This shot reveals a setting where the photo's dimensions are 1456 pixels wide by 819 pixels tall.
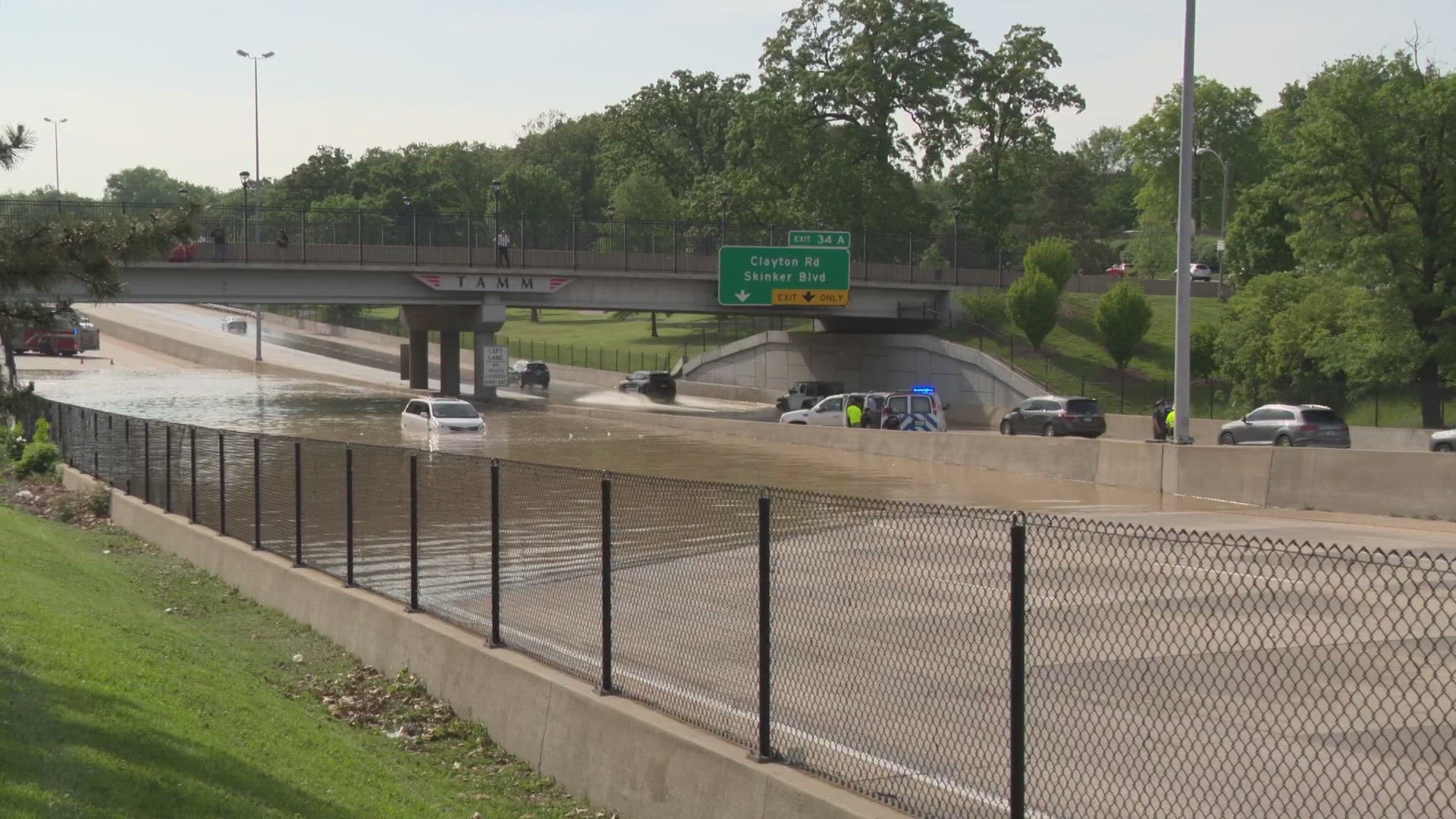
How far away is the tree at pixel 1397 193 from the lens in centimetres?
5159

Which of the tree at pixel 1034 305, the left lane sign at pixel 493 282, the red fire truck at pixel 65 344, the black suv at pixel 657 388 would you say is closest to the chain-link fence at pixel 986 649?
the left lane sign at pixel 493 282

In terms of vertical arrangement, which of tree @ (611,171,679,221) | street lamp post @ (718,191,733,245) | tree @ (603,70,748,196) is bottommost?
street lamp post @ (718,191,733,245)

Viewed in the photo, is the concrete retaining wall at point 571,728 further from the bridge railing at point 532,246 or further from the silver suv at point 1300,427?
the bridge railing at point 532,246

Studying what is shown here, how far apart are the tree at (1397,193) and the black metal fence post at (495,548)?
4599 centimetres

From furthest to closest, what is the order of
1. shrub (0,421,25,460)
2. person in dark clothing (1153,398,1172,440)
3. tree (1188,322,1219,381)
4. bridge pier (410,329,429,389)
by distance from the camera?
bridge pier (410,329,429,389)
tree (1188,322,1219,381)
person in dark clothing (1153,398,1172,440)
shrub (0,421,25,460)

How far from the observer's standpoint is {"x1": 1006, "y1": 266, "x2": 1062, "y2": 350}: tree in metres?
68.2

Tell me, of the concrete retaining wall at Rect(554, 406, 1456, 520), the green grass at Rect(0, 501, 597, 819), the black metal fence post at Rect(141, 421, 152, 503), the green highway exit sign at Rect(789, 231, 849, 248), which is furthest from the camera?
the green highway exit sign at Rect(789, 231, 849, 248)

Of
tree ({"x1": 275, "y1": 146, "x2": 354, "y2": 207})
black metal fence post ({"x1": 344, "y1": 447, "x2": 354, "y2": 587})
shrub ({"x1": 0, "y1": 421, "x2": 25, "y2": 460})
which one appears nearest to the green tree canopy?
shrub ({"x1": 0, "y1": 421, "x2": 25, "y2": 460})

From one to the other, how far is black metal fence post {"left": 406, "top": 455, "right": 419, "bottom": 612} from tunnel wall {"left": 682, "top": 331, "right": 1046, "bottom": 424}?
5280cm

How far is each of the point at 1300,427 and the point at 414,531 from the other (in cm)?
3446

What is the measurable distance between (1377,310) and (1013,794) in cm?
4993

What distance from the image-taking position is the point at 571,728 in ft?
34.0

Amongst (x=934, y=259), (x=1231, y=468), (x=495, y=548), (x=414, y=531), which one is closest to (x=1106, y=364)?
(x=934, y=259)

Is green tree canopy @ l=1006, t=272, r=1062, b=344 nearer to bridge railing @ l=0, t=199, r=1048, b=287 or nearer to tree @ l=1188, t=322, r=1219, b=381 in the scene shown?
tree @ l=1188, t=322, r=1219, b=381
